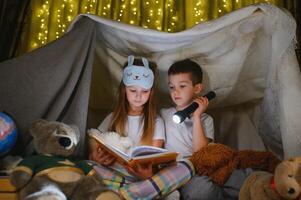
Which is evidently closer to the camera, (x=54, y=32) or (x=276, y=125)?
(x=276, y=125)

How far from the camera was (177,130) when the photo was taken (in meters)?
1.76

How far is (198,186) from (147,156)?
9.1 inches

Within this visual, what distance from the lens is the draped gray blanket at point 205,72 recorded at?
5.00ft

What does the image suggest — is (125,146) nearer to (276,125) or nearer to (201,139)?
(201,139)

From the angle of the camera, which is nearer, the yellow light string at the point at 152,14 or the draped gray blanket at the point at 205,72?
the draped gray blanket at the point at 205,72

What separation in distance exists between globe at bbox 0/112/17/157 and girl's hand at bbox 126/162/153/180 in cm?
44

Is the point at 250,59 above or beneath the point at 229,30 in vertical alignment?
beneath

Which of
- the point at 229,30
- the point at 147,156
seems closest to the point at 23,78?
the point at 147,156

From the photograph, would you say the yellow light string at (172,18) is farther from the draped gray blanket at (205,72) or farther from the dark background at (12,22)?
the dark background at (12,22)

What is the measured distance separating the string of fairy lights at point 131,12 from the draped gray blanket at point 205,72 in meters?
0.41

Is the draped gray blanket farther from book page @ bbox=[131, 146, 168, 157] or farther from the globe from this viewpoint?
book page @ bbox=[131, 146, 168, 157]

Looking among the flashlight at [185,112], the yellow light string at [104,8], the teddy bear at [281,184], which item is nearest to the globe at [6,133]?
the flashlight at [185,112]

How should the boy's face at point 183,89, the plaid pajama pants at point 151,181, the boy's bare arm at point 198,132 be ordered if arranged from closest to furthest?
the plaid pajama pants at point 151,181 → the boy's bare arm at point 198,132 → the boy's face at point 183,89

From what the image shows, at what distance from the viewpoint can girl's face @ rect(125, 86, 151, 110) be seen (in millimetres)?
1731
